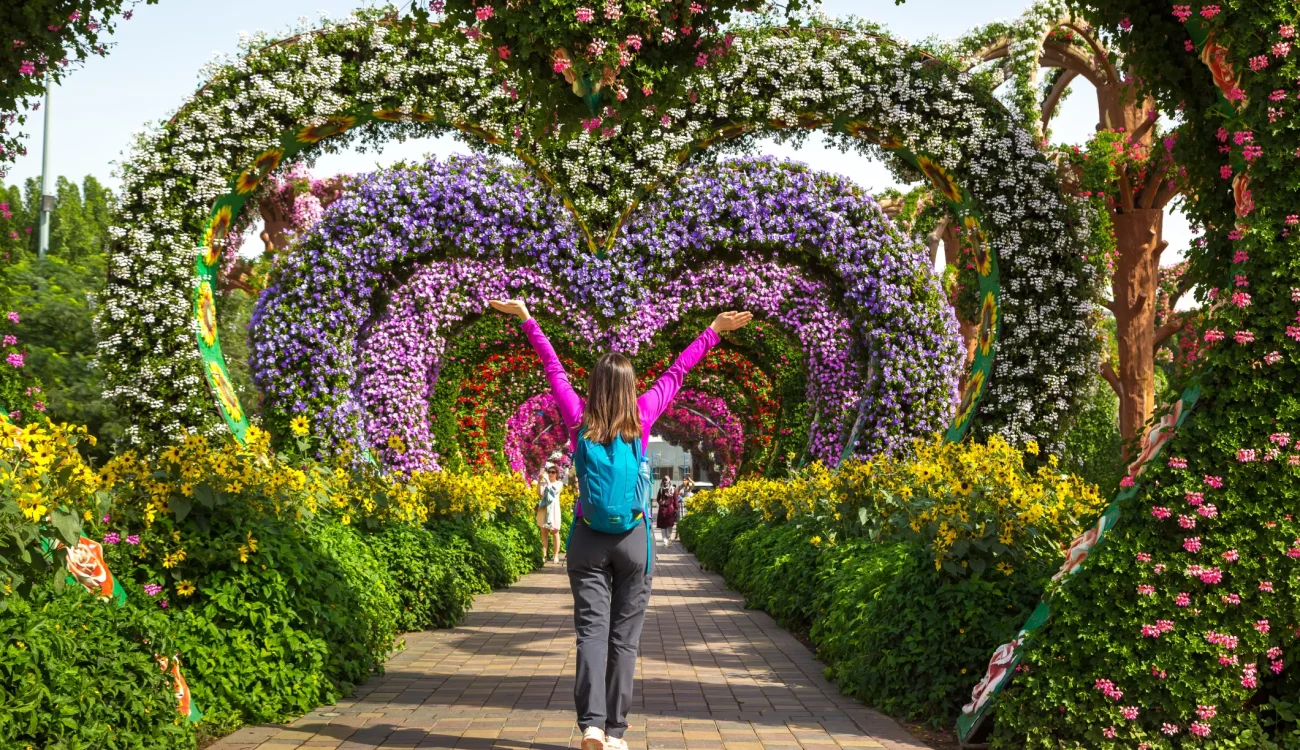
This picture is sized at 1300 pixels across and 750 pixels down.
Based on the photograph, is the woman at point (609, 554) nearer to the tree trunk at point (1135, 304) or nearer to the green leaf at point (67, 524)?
the green leaf at point (67, 524)

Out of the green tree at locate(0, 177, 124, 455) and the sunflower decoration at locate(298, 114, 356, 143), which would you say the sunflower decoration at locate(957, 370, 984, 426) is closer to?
the sunflower decoration at locate(298, 114, 356, 143)

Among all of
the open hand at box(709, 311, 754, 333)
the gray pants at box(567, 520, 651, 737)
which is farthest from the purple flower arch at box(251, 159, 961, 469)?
the gray pants at box(567, 520, 651, 737)

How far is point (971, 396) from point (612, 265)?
3662 mm

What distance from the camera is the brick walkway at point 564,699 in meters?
5.03

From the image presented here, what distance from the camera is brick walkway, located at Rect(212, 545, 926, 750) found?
5.03m

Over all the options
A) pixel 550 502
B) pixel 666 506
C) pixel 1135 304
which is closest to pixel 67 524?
pixel 550 502

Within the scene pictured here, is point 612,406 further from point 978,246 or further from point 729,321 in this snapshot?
point 978,246

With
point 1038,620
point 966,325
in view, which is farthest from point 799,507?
point 966,325

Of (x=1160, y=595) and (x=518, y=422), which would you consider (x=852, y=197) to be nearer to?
(x=1160, y=595)

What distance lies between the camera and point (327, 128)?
1120cm

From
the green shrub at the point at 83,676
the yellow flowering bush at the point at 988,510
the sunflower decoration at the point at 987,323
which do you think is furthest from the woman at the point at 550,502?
the green shrub at the point at 83,676

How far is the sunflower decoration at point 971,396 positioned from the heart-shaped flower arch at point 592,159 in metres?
0.02

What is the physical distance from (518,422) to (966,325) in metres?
13.5

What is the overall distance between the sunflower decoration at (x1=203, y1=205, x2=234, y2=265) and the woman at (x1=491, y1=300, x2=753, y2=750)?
7485mm
